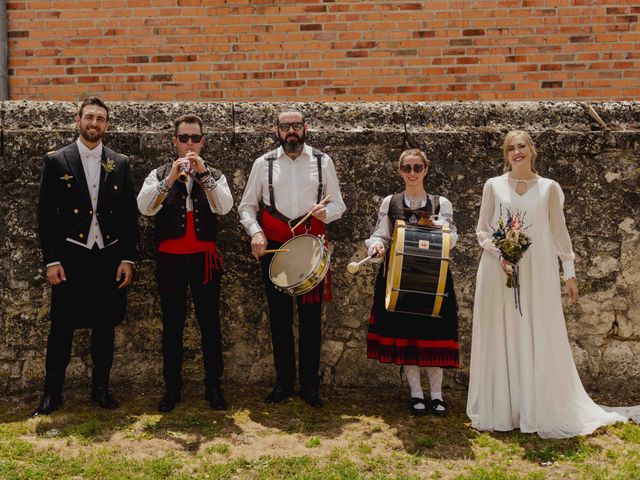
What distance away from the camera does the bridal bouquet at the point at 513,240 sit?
13.6 ft

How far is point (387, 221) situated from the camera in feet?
15.0

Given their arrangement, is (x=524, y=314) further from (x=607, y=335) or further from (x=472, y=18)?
(x=472, y=18)

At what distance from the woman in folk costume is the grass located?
0.27 m

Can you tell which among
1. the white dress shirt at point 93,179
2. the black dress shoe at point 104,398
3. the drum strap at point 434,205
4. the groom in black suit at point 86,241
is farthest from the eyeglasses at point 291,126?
the black dress shoe at point 104,398

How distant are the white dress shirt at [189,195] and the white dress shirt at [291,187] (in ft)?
0.67

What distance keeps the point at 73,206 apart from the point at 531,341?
300 cm

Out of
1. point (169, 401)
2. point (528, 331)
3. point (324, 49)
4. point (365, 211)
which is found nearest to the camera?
point (528, 331)

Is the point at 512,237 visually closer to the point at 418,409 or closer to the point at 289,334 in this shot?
the point at 418,409

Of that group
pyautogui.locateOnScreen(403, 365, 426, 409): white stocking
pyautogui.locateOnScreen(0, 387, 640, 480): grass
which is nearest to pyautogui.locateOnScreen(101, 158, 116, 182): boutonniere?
pyautogui.locateOnScreen(0, 387, 640, 480): grass

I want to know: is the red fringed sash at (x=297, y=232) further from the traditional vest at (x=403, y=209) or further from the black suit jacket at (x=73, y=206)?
the black suit jacket at (x=73, y=206)

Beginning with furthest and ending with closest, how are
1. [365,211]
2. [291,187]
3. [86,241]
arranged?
[365,211] → [291,187] → [86,241]

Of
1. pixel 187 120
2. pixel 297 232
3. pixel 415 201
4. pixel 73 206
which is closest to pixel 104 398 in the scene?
pixel 73 206

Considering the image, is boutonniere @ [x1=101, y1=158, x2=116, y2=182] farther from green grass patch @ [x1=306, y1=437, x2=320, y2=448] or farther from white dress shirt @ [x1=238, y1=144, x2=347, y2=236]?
green grass patch @ [x1=306, y1=437, x2=320, y2=448]

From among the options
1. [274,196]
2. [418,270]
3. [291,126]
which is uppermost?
[291,126]
